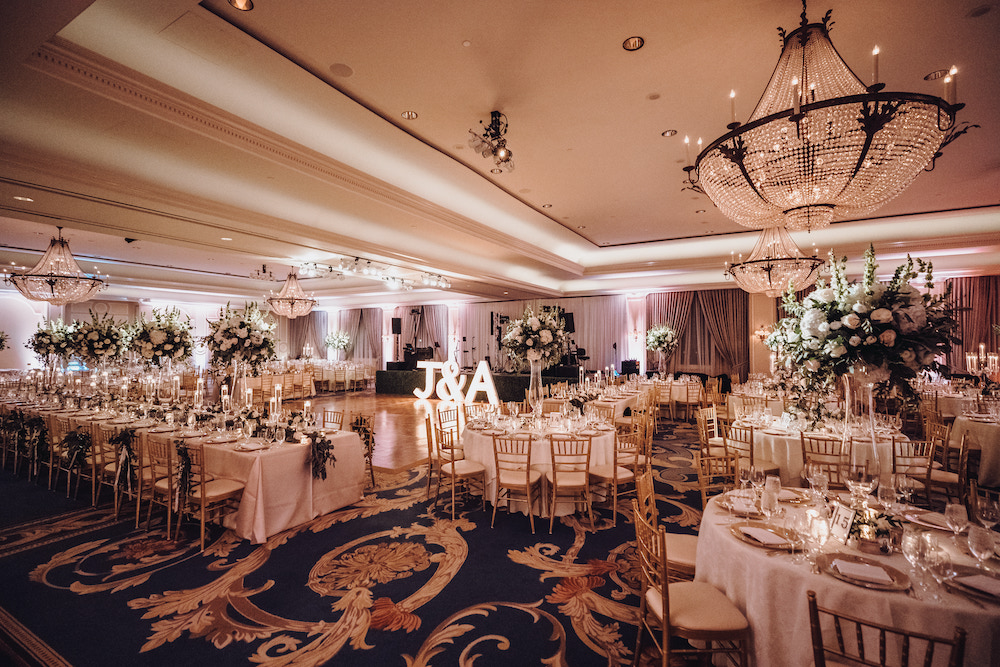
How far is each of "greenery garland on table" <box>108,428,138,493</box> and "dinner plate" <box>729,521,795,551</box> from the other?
5.70 metres

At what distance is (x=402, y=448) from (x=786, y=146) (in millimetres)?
6862

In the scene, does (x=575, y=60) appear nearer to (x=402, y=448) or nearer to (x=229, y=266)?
(x=402, y=448)

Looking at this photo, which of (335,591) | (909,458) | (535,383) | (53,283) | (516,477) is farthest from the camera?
(53,283)

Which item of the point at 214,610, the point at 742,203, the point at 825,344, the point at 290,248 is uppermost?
the point at 290,248

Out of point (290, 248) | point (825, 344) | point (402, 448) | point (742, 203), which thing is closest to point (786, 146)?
point (742, 203)

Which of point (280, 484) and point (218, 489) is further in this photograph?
point (280, 484)

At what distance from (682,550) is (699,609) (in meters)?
0.68

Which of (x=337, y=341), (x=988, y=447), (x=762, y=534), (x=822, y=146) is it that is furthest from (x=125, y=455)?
(x=337, y=341)

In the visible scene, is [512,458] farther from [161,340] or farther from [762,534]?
[161,340]

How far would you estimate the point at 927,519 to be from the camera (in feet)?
8.09

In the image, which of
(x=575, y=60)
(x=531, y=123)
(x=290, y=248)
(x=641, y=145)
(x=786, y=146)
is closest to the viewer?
(x=786, y=146)

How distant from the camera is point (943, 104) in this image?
2.25 metres

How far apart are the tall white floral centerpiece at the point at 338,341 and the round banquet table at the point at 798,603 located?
1947 centimetres

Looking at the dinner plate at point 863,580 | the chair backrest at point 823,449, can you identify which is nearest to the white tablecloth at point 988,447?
the chair backrest at point 823,449
